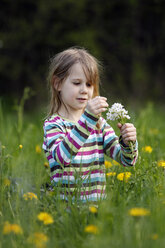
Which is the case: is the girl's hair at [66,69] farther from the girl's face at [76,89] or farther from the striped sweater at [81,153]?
the striped sweater at [81,153]

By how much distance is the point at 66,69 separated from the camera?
2.09 m

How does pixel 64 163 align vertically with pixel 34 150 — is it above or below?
below

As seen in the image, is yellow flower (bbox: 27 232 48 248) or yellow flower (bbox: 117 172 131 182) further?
yellow flower (bbox: 117 172 131 182)

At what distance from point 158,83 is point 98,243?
954cm

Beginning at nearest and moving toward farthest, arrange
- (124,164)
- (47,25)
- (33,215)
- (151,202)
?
1. (33,215)
2. (151,202)
3. (124,164)
4. (47,25)

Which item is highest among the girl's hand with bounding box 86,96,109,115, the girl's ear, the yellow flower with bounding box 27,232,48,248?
the girl's ear

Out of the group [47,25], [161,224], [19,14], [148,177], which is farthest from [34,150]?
[19,14]

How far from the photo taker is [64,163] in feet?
5.90

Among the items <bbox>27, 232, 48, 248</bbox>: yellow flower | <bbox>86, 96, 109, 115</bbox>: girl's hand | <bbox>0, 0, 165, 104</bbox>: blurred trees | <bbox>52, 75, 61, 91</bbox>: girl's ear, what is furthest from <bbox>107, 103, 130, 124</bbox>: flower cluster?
<bbox>0, 0, 165, 104</bbox>: blurred trees

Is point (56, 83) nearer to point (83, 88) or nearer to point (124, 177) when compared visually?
point (83, 88)

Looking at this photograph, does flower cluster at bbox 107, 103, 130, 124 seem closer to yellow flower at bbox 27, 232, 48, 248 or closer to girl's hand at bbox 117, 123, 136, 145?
girl's hand at bbox 117, 123, 136, 145

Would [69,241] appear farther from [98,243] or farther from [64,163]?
[64,163]

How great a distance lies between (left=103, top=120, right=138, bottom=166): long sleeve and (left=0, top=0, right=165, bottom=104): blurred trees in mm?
7040

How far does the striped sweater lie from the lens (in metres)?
1.74
